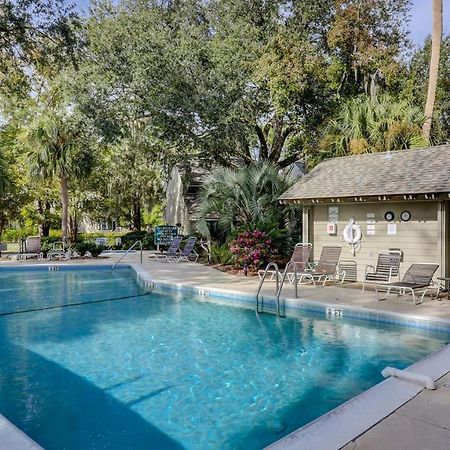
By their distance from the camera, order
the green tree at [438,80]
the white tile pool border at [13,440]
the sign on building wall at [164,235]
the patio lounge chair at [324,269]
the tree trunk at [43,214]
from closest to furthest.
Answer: the white tile pool border at [13,440]
the patio lounge chair at [324,269]
the green tree at [438,80]
the sign on building wall at [164,235]
the tree trunk at [43,214]

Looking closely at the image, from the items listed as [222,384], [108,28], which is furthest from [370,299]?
[108,28]

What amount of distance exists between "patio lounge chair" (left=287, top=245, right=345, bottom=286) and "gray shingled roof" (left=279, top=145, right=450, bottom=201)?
1.53 meters

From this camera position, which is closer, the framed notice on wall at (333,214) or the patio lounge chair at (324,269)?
the patio lounge chair at (324,269)

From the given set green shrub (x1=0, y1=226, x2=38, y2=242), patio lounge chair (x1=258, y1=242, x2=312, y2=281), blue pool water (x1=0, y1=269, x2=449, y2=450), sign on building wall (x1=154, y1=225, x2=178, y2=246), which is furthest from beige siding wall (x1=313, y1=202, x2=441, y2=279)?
green shrub (x1=0, y1=226, x2=38, y2=242)

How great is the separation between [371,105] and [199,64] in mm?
7304

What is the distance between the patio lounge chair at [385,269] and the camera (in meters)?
10.7

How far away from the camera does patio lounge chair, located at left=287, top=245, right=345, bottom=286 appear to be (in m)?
11.7

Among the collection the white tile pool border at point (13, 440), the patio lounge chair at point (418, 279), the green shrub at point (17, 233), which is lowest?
the white tile pool border at point (13, 440)

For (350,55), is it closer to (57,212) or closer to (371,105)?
(371,105)

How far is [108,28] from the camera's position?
19031 millimetres

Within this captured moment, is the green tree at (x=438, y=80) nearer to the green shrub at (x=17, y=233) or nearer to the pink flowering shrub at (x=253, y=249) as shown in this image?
the pink flowering shrub at (x=253, y=249)

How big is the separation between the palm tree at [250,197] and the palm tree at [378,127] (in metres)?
2.81

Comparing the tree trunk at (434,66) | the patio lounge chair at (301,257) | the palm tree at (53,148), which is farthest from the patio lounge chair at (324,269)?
the palm tree at (53,148)

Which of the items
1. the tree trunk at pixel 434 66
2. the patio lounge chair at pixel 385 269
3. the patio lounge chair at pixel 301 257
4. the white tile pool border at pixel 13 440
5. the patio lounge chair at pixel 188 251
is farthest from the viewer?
the patio lounge chair at pixel 188 251
